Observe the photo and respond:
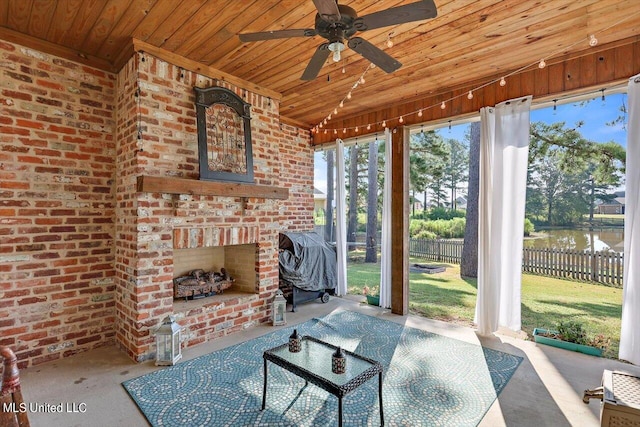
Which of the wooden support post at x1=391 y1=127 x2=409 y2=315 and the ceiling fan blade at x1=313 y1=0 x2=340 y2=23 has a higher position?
the ceiling fan blade at x1=313 y1=0 x2=340 y2=23

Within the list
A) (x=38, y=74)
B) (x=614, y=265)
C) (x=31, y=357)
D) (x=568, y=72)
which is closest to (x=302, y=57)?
(x=38, y=74)

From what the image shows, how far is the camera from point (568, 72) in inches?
120

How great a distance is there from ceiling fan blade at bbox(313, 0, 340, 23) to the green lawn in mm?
3825

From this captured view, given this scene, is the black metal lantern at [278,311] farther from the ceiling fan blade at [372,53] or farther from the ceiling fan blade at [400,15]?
the ceiling fan blade at [400,15]

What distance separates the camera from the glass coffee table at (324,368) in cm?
174

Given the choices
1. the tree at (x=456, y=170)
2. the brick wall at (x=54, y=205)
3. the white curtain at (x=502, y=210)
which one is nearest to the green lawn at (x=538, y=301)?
the white curtain at (x=502, y=210)

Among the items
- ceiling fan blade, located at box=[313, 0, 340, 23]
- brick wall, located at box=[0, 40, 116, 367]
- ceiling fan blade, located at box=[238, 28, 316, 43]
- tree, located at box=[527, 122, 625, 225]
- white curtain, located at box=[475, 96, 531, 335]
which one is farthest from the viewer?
tree, located at box=[527, 122, 625, 225]

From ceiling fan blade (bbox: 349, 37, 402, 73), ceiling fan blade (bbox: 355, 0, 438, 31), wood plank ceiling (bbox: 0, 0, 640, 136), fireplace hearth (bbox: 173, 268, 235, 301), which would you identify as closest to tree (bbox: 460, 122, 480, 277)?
wood plank ceiling (bbox: 0, 0, 640, 136)

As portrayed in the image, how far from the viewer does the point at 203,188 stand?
3025 mm

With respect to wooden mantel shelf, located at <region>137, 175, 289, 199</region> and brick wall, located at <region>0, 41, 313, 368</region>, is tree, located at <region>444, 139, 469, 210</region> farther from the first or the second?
brick wall, located at <region>0, 41, 313, 368</region>

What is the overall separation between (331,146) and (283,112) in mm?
1067

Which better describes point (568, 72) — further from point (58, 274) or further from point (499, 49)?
point (58, 274)

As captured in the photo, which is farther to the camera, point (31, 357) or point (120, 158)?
point (120, 158)

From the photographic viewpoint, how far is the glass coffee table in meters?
1.74
